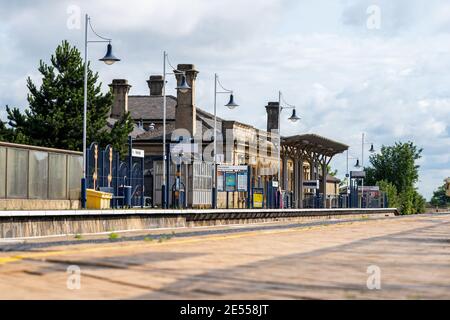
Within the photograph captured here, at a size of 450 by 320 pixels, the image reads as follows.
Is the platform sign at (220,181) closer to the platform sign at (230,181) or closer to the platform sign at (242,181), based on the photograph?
the platform sign at (230,181)

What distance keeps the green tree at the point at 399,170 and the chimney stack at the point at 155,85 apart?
64.6 metres

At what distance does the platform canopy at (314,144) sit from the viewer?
71.9 m

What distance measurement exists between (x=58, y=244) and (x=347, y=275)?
6.49 meters

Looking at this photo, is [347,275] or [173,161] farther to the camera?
[173,161]

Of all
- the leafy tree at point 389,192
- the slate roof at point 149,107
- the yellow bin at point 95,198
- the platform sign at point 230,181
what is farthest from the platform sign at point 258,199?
the leafy tree at point 389,192

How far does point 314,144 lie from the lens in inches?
3004

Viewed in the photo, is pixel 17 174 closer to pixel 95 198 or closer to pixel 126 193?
pixel 95 198

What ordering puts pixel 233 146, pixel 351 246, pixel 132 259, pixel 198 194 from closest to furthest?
1. pixel 132 259
2. pixel 351 246
3. pixel 198 194
4. pixel 233 146

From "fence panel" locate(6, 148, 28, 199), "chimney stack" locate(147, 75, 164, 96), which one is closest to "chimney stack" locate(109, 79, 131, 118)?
"chimney stack" locate(147, 75, 164, 96)

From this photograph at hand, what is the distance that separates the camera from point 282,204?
204 ft

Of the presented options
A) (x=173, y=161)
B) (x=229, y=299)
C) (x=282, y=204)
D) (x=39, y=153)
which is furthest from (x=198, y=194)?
(x=229, y=299)

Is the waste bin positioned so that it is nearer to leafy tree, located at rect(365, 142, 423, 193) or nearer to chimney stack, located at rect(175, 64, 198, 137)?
chimney stack, located at rect(175, 64, 198, 137)

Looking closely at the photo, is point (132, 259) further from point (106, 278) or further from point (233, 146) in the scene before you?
point (233, 146)

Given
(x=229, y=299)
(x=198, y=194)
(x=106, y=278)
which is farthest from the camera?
(x=198, y=194)
